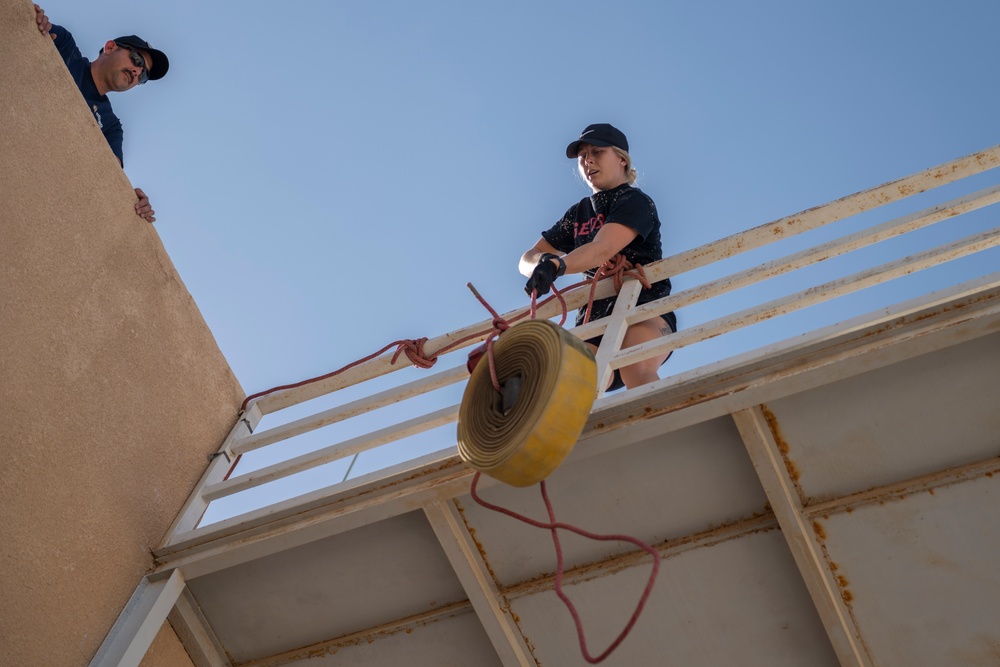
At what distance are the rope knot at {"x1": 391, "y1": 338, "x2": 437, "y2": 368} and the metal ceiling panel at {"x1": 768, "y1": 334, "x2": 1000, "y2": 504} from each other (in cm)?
187

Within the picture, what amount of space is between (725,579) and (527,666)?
86 cm

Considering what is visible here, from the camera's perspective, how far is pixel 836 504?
3.49 metres

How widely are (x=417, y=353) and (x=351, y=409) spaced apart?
431mm

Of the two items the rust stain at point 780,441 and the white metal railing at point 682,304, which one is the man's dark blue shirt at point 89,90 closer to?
the white metal railing at point 682,304

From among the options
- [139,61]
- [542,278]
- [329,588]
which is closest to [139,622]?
[329,588]

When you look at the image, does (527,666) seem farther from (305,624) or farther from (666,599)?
(305,624)

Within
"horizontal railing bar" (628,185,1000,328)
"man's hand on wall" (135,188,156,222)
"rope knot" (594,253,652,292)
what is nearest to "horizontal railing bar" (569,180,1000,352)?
"horizontal railing bar" (628,185,1000,328)

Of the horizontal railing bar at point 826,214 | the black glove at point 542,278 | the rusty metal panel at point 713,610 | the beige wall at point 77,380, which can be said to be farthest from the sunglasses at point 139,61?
the rusty metal panel at point 713,610

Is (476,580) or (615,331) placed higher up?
(615,331)

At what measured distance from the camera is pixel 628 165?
17.6 ft

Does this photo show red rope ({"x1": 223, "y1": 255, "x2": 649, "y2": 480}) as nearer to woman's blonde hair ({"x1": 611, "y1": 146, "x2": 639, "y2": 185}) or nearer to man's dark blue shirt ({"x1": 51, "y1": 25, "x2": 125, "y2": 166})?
woman's blonde hair ({"x1": 611, "y1": 146, "x2": 639, "y2": 185})

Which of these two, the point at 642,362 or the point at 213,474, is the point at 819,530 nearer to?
the point at 642,362

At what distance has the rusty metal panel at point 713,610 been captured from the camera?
362cm

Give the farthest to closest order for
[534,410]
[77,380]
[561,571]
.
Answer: [77,380] → [561,571] → [534,410]
